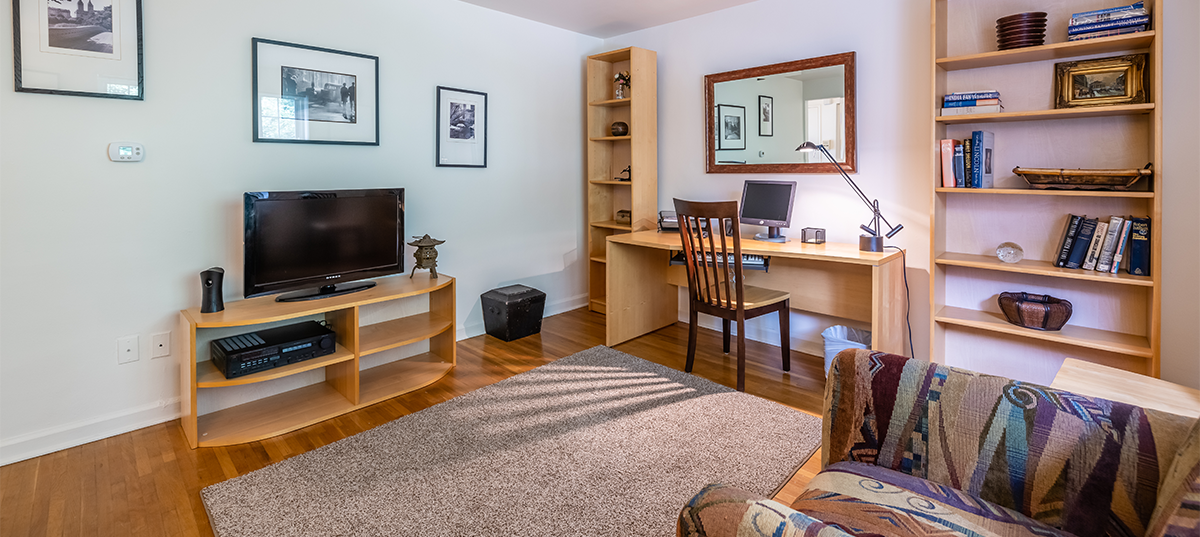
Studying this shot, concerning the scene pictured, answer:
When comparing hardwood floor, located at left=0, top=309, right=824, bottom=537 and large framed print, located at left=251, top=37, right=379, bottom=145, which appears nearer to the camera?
hardwood floor, located at left=0, top=309, right=824, bottom=537

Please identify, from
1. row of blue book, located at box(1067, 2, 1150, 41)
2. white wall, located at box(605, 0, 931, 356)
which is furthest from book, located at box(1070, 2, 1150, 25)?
white wall, located at box(605, 0, 931, 356)

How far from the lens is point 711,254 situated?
9.87 ft

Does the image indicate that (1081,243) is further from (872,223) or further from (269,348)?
(269,348)

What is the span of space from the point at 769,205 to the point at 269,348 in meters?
2.87

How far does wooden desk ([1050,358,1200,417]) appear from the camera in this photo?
5.17ft

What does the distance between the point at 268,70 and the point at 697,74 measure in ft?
8.90

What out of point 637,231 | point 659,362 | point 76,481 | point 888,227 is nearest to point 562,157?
point 637,231

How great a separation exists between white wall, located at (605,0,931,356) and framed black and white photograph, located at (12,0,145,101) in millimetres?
3169

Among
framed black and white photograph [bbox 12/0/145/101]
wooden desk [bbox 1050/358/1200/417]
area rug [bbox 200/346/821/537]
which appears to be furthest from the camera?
framed black and white photograph [bbox 12/0/145/101]

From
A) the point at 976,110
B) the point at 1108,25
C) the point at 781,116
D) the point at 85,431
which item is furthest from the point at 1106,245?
the point at 85,431

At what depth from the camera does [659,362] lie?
136 inches

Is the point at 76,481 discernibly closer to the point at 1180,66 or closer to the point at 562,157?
the point at 562,157

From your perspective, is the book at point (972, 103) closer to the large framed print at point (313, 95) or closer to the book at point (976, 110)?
the book at point (976, 110)

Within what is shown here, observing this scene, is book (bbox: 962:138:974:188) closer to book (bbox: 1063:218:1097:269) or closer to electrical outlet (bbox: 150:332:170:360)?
book (bbox: 1063:218:1097:269)
